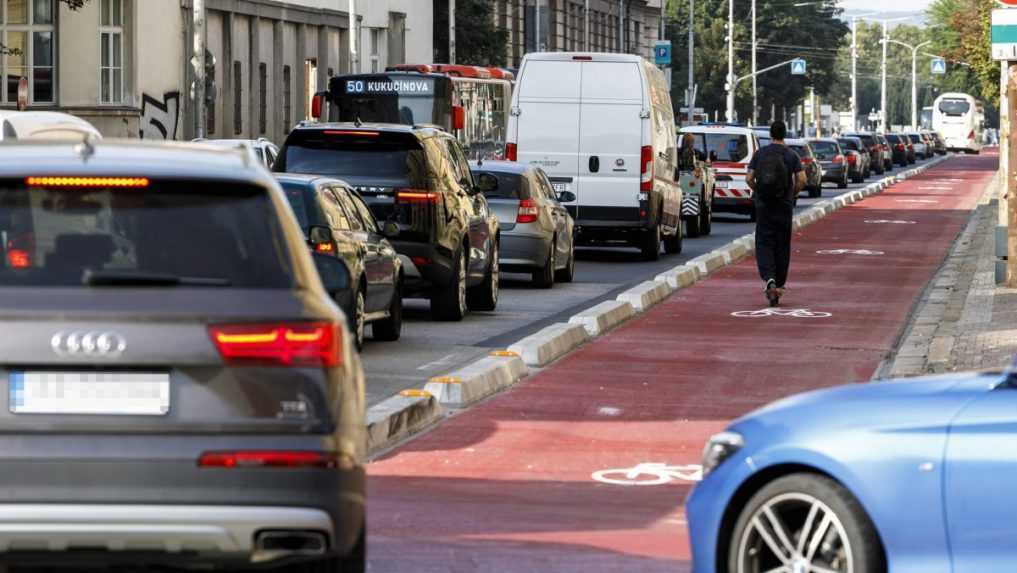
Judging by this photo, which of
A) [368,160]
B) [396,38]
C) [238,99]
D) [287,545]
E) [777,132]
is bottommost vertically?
[287,545]

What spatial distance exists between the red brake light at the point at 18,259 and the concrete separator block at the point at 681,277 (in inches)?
731

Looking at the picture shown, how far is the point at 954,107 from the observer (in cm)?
14500

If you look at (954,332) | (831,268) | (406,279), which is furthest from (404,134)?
(831,268)

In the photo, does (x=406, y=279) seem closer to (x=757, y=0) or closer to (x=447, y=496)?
(x=447, y=496)

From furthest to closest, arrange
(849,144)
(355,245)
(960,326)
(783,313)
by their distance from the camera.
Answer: (849,144)
(783,313)
(960,326)
(355,245)

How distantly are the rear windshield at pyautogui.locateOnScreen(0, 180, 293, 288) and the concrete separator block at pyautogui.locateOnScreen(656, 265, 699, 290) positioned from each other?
18.4m

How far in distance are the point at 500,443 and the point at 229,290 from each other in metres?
5.88

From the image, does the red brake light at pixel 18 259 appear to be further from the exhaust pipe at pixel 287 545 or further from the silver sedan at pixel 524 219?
the silver sedan at pixel 524 219

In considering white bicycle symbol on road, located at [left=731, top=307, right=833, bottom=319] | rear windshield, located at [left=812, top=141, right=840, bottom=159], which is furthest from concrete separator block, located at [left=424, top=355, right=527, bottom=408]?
rear windshield, located at [left=812, top=141, right=840, bottom=159]

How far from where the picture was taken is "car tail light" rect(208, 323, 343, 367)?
20.6 feet

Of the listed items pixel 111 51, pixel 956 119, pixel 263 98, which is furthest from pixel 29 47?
pixel 956 119

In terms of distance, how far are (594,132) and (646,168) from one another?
86 cm

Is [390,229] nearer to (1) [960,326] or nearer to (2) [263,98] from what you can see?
(1) [960,326]

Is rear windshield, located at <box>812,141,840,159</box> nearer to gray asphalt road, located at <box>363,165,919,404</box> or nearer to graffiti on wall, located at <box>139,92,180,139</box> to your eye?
graffiti on wall, located at <box>139,92,180,139</box>
